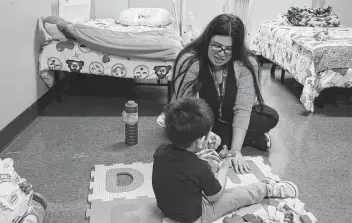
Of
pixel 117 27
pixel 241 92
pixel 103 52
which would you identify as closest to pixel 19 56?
pixel 103 52

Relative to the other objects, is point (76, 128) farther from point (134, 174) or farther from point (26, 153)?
point (134, 174)

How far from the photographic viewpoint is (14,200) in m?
1.16

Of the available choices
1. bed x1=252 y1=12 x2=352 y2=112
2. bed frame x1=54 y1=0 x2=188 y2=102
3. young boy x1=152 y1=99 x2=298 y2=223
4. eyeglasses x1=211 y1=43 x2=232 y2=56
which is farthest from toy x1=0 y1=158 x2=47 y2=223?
bed x1=252 y1=12 x2=352 y2=112

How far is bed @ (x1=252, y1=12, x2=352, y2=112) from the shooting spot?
8.38 feet

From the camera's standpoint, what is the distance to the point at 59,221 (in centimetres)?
137

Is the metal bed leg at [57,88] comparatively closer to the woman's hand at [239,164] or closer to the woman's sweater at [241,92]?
the woman's sweater at [241,92]

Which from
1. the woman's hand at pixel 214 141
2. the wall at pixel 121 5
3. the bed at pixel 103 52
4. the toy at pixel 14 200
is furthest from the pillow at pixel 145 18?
the toy at pixel 14 200

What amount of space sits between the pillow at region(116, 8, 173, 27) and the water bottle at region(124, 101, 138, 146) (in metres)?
1.52

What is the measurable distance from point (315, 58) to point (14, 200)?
7.15 feet

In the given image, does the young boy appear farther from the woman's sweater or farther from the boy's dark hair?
the woman's sweater

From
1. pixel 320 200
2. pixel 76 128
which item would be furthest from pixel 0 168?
pixel 320 200

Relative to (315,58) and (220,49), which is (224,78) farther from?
(315,58)

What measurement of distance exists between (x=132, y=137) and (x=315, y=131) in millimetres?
1196

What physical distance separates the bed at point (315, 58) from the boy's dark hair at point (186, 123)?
1.67m
